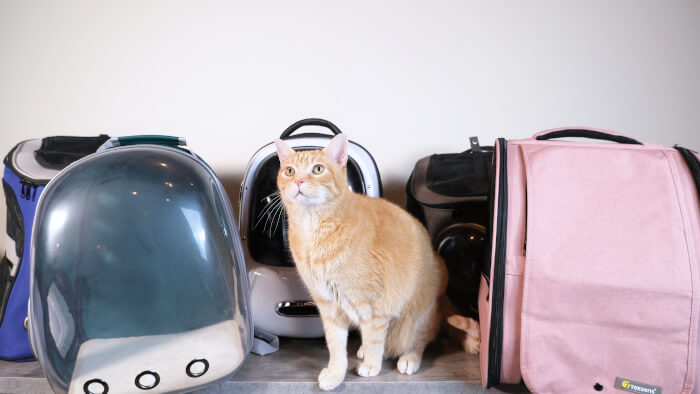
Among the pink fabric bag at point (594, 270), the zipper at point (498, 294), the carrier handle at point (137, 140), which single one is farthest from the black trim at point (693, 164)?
the carrier handle at point (137, 140)

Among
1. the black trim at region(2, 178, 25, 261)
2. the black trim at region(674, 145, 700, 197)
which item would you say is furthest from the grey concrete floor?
the black trim at region(674, 145, 700, 197)

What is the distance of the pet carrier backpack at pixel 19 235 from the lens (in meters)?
0.83

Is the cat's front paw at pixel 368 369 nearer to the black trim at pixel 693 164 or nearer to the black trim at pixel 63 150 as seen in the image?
the black trim at pixel 693 164

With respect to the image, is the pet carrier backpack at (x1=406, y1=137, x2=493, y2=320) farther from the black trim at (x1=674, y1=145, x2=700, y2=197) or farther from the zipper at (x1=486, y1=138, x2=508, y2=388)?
the black trim at (x1=674, y1=145, x2=700, y2=197)

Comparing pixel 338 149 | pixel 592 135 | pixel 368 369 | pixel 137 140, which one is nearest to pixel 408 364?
pixel 368 369

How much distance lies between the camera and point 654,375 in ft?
2.04

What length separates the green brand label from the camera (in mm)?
625

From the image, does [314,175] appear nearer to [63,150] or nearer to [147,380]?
[147,380]

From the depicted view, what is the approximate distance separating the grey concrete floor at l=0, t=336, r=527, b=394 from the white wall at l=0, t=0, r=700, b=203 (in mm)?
630

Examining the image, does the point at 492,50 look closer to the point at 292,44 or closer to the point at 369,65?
the point at 369,65

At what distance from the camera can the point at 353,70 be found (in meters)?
1.19

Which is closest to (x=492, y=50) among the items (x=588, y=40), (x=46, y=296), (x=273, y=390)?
(x=588, y=40)

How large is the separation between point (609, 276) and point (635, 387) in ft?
0.64

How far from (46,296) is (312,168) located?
0.50 m
